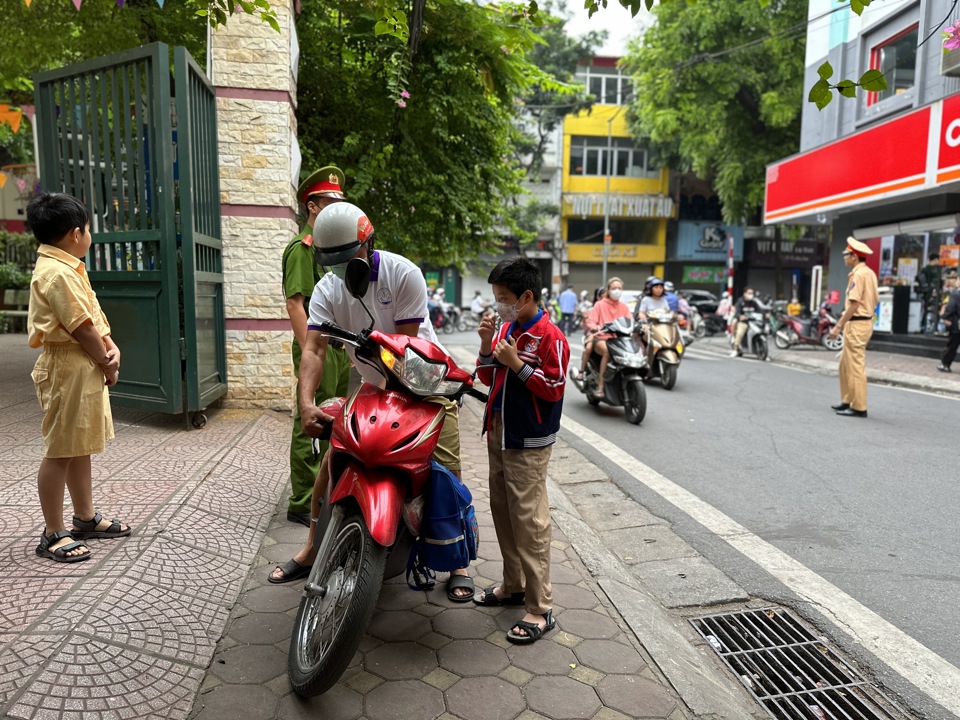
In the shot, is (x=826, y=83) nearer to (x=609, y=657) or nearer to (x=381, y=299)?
(x=381, y=299)

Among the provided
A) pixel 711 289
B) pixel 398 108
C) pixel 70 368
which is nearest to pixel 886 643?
pixel 70 368

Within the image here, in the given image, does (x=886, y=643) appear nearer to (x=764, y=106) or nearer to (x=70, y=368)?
(x=70, y=368)

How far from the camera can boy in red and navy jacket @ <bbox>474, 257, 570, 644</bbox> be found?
2.76 m

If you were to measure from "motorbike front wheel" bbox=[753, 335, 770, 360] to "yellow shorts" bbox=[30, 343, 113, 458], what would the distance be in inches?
559

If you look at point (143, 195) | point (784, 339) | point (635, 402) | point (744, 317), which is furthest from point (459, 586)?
point (784, 339)

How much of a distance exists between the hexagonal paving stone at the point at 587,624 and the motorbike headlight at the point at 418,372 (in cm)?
114

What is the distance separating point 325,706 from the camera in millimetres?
2264

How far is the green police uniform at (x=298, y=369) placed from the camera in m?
3.68

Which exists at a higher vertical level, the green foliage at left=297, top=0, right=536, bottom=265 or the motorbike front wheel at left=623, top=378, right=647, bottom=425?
the green foliage at left=297, top=0, right=536, bottom=265

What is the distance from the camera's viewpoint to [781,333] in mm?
17328

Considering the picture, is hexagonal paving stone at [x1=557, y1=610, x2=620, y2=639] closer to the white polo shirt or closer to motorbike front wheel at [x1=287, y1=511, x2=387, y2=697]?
motorbike front wheel at [x1=287, y1=511, x2=387, y2=697]

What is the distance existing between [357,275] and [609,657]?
5.67 ft

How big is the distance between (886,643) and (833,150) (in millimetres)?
15282

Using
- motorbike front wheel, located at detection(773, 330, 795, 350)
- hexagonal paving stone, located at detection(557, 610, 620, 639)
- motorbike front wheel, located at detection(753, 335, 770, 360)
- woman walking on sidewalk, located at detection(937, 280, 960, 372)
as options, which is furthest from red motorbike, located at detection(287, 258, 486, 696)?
motorbike front wheel, located at detection(773, 330, 795, 350)
